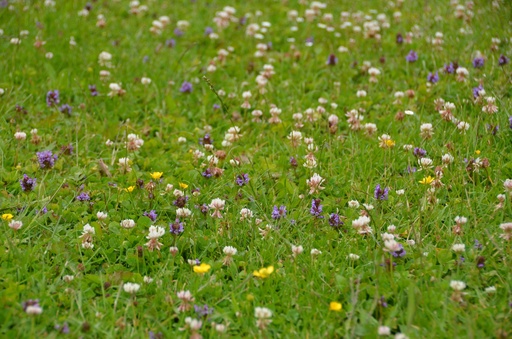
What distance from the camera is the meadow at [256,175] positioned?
2.91 m

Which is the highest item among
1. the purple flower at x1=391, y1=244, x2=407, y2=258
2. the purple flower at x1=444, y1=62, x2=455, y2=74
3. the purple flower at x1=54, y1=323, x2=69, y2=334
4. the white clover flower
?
the purple flower at x1=391, y1=244, x2=407, y2=258

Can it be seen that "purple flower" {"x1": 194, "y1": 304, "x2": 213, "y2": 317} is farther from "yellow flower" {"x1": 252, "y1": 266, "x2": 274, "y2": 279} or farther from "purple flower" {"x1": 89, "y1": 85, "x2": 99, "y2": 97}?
"purple flower" {"x1": 89, "y1": 85, "x2": 99, "y2": 97}

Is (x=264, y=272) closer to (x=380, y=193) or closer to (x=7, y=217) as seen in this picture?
(x=380, y=193)

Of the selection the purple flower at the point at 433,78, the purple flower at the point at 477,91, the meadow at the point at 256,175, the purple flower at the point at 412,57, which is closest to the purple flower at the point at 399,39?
the meadow at the point at 256,175

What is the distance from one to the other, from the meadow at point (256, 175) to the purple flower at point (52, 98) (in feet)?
0.04

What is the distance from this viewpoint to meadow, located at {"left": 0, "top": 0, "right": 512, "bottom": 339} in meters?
2.91

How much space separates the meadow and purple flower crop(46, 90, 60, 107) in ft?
0.04

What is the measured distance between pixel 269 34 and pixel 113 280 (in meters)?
3.91

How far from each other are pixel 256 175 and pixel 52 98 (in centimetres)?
180

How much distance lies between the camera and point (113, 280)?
122 inches

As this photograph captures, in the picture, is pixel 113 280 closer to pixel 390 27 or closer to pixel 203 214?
pixel 203 214

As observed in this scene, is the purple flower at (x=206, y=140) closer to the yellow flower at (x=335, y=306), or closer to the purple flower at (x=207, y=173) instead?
the purple flower at (x=207, y=173)

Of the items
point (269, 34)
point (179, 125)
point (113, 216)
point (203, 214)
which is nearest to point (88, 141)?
point (179, 125)

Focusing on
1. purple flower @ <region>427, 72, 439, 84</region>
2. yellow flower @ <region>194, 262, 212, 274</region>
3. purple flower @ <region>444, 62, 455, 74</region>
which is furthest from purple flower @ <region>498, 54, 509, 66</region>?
yellow flower @ <region>194, 262, 212, 274</region>
